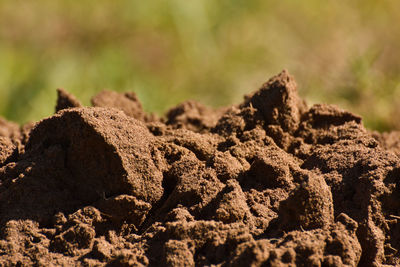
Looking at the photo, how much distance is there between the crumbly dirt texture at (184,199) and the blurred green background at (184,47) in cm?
227

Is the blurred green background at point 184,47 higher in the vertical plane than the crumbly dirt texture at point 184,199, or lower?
higher

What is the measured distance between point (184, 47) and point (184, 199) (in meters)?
4.17

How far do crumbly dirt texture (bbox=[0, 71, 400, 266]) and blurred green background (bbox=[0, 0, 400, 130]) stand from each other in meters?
2.27

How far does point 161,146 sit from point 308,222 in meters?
0.65

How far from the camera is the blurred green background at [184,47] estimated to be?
16.0 ft

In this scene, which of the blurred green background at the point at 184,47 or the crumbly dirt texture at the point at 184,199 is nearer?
the crumbly dirt texture at the point at 184,199

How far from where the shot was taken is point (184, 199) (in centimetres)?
196

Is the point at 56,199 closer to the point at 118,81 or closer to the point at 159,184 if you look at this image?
the point at 159,184

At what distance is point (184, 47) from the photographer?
5.97 meters

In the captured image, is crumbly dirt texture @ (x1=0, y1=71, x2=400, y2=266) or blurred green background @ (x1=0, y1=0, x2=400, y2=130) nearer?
crumbly dirt texture @ (x1=0, y1=71, x2=400, y2=266)

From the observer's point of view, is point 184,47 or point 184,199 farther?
point 184,47

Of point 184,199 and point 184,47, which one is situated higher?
point 184,47

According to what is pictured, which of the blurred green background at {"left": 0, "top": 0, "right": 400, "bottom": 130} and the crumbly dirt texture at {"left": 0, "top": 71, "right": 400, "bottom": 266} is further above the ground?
the blurred green background at {"left": 0, "top": 0, "right": 400, "bottom": 130}

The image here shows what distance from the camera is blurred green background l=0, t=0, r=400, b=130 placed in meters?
4.88
